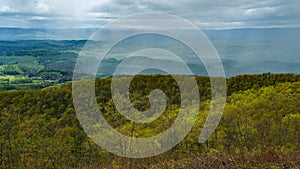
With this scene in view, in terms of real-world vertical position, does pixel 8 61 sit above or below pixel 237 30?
below

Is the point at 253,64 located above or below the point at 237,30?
below

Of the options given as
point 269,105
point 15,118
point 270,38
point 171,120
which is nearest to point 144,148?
point 171,120

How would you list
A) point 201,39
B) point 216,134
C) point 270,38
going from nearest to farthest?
point 201,39
point 216,134
point 270,38

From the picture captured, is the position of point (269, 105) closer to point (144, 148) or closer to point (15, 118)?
point (144, 148)

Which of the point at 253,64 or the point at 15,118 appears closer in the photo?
the point at 15,118

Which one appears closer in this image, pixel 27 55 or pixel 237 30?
pixel 27 55

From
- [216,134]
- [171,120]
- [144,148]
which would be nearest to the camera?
[144,148]

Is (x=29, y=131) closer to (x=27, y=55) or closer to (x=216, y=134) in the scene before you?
(x=216, y=134)

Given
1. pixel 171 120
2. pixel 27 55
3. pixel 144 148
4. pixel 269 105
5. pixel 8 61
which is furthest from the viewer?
pixel 27 55

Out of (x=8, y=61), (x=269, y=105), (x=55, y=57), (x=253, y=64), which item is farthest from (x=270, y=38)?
(x=269, y=105)
